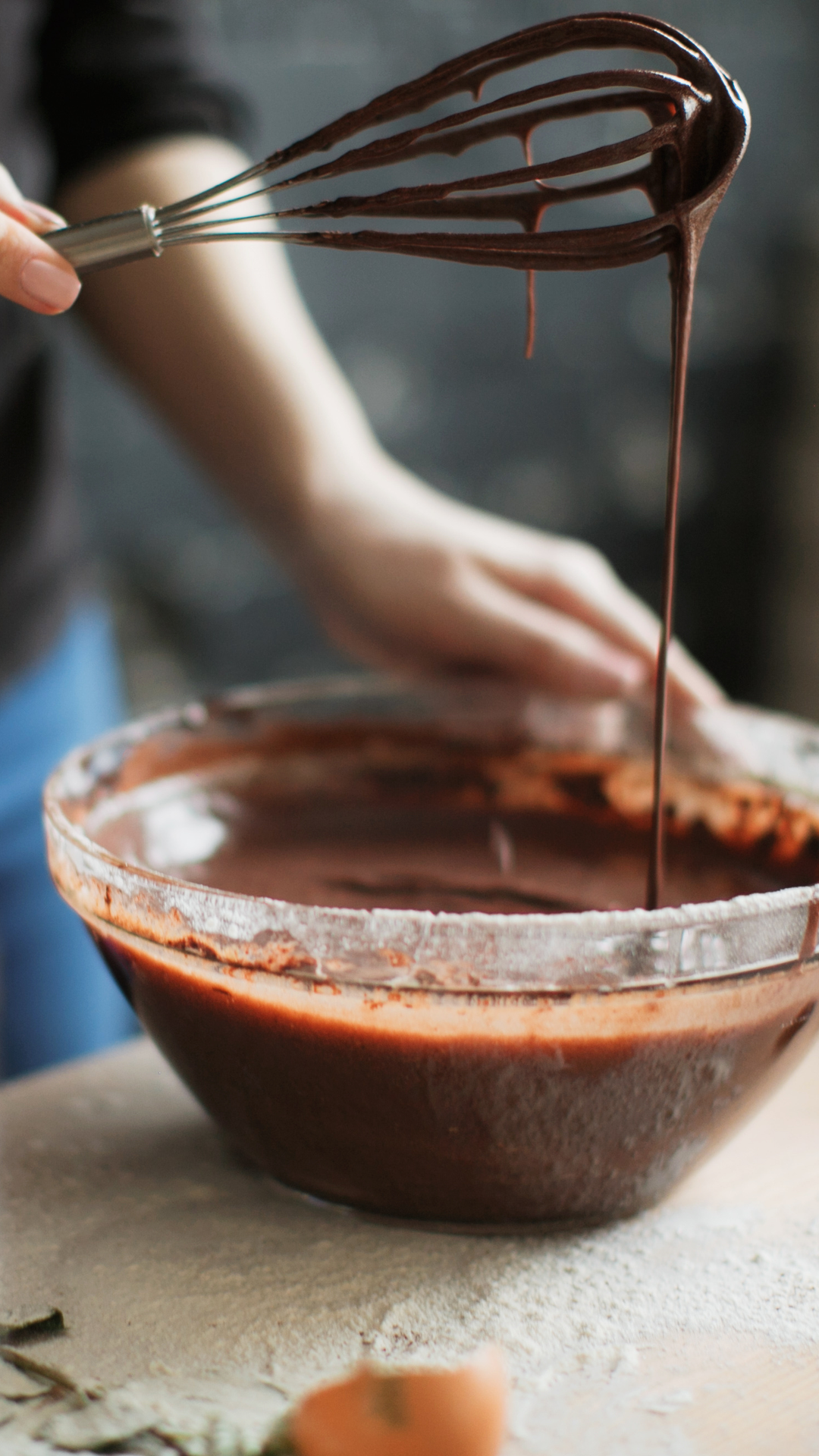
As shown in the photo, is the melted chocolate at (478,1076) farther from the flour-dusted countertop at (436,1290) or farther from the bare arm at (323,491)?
the bare arm at (323,491)

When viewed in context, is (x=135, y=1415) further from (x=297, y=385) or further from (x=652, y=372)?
(x=652, y=372)

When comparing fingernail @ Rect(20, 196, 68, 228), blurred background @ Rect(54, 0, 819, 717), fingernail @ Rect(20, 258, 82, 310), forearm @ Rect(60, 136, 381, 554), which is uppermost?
fingernail @ Rect(20, 196, 68, 228)

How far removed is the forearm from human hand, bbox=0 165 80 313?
48 cm

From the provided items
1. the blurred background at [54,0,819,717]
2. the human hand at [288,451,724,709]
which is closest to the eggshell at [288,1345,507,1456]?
the human hand at [288,451,724,709]

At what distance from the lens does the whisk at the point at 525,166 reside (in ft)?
1.74

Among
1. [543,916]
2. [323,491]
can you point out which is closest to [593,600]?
[323,491]

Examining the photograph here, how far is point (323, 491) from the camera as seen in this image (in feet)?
3.36

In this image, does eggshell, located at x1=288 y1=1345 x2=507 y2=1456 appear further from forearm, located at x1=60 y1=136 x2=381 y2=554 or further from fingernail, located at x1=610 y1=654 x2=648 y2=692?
forearm, located at x1=60 y1=136 x2=381 y2=554

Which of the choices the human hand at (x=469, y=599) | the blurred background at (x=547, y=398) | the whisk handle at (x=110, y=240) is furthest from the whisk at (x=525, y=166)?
the blurred background at (x=547, y=398)

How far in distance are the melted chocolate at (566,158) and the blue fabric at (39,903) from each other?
2.05 feet

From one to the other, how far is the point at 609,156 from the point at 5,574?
69cm

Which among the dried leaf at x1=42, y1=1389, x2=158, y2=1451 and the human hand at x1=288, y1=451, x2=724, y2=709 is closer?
the dried leaf at x1=42, y1=1389, x2=158, y2=1451

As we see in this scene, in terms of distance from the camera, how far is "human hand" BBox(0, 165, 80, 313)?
53cm

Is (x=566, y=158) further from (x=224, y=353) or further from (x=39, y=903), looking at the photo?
(x=39, y=903)
